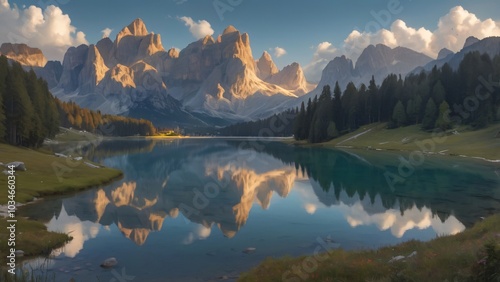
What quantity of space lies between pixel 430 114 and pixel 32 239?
133408 mm

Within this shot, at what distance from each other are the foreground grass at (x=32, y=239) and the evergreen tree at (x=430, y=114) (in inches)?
5141

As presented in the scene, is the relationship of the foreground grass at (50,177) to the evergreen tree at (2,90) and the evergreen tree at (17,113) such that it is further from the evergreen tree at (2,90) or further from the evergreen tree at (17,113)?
the evergreen tree at (17,113)

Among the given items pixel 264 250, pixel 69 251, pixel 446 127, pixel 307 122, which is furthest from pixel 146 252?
pixel 307 122

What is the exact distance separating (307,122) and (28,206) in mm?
153491

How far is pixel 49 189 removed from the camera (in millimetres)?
44312

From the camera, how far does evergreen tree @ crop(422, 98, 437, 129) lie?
13012 centimetres

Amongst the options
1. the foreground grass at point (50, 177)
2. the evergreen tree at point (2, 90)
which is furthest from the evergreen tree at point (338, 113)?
the evergreen tree at point (2, 90)

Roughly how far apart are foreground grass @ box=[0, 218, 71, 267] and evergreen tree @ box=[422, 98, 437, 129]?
13059 centimetres

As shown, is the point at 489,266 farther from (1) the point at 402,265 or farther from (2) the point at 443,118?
(2) the point at 443,118

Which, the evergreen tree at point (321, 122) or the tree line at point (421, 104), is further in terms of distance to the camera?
the evergreen tree at point (321, 122)

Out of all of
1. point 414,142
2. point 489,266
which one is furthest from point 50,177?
point 414,142

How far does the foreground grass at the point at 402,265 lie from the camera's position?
13.1 metres

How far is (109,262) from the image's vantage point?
2247 cm

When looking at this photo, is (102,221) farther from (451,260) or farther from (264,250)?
(451,260)
